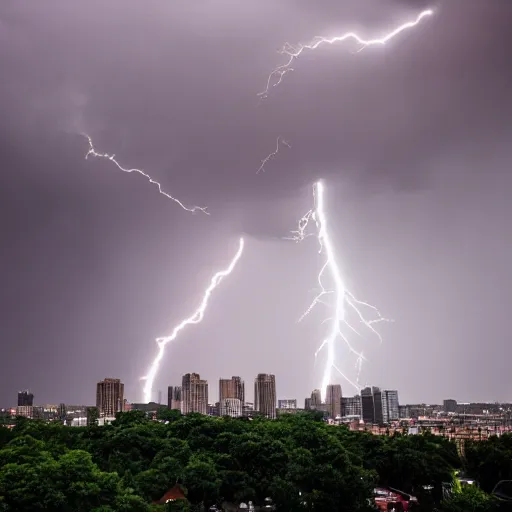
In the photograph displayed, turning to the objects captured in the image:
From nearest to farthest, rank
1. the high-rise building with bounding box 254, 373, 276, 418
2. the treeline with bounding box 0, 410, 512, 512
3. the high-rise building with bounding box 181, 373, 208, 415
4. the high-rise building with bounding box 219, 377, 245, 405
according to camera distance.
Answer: the treeline with bounding box 0, 410, 512, 512 → the high-rise building with bounding box 181, 373, 208, 415 → the high-rise building with bounding box 254, 373, 276, 418 → the high-rise building with bounding box 219, 377, 245, 405

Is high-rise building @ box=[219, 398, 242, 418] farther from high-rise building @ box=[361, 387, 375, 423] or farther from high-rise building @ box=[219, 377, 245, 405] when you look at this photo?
high-rise building @ box=[361, 387, 375, 423]

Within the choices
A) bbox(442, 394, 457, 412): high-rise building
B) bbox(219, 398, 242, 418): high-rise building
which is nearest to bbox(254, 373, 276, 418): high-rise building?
bbox(219, 398, 242, 418): high-rise building

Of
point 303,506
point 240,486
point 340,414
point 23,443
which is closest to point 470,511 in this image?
point 303,506

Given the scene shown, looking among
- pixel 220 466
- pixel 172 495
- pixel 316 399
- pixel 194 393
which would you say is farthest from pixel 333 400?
pixel 172 495

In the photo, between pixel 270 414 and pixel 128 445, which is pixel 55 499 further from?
pixel 270 414

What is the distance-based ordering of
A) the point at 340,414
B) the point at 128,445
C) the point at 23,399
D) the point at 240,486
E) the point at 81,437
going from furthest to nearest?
1. the point at 340,414
2. the point at 23,399
3. the point at 81,437
4. the point at 128,445
5. the point at 240,486

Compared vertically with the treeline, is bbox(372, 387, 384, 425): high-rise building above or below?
below

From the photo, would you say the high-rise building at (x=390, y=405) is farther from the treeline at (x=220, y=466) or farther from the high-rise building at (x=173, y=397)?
the treeline at (x=220, y=466)
